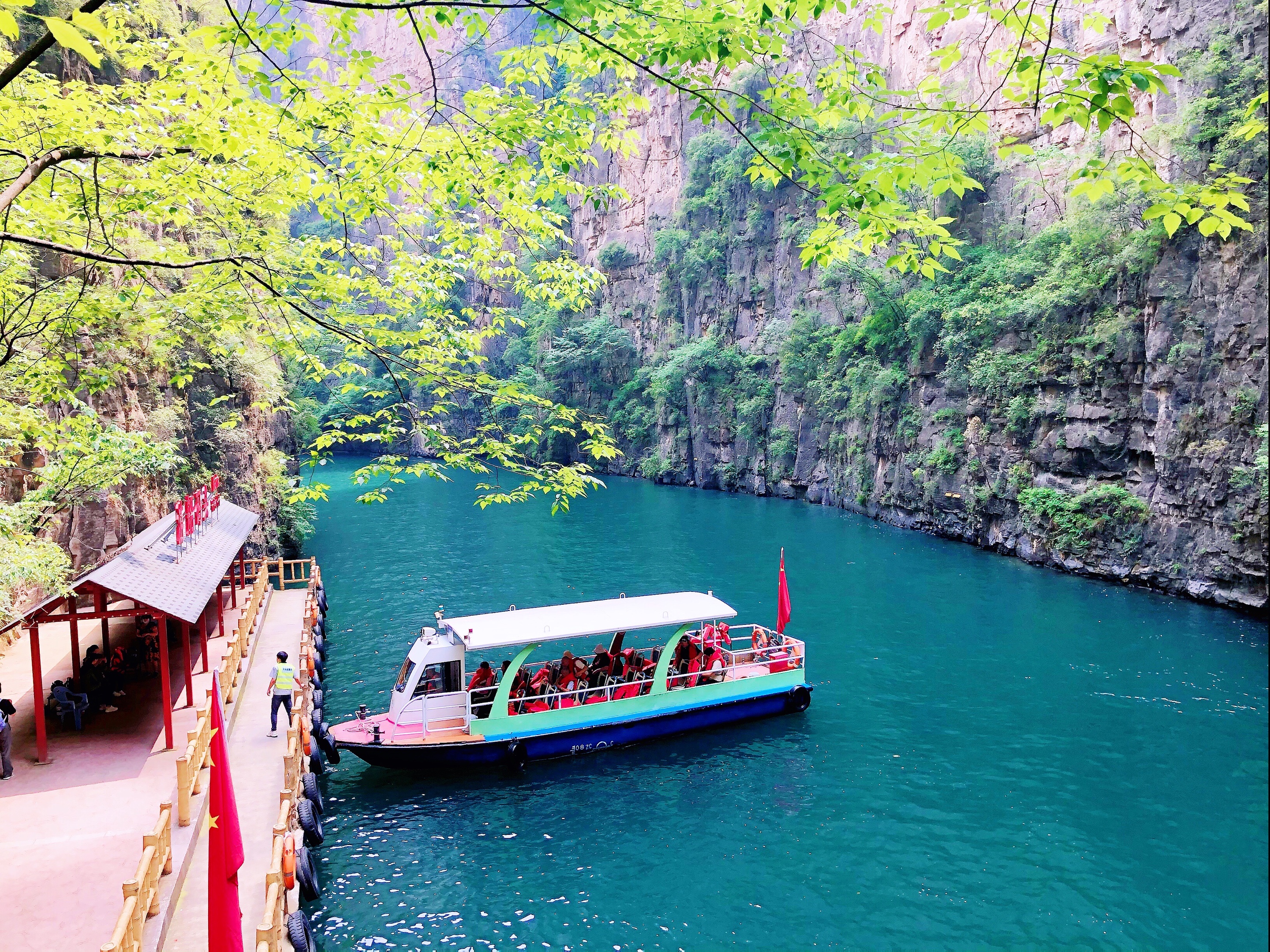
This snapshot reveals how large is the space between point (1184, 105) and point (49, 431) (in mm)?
35050

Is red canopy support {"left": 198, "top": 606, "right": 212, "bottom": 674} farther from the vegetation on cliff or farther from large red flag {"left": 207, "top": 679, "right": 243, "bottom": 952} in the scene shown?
large red flag {"left": 207, "top": 679, "right": 243, "bottom": 952}

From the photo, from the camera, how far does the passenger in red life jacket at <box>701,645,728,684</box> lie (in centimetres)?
1956

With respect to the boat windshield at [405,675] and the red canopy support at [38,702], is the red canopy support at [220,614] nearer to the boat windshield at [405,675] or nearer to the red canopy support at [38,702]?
the boat windshield at [405,675]

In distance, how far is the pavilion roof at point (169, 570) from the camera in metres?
14.7

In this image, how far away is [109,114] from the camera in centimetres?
898

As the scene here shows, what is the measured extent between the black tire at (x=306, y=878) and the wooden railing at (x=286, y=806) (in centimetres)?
37

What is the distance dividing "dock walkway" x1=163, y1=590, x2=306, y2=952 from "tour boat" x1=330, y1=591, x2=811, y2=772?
1533 mm

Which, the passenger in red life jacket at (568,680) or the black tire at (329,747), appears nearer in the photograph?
the black tire at (329,747)

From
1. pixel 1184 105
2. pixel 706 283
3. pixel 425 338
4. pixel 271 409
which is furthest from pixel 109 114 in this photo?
pixel 706 283

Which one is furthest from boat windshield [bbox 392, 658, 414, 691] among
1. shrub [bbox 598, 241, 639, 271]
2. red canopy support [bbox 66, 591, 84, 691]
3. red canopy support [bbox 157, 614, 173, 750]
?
shrub [bbox 598, 241, 639, 271]

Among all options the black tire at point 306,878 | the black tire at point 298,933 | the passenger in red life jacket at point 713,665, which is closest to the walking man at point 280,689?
the black tire at point 306,878

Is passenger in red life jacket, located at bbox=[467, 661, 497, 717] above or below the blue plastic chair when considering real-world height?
below

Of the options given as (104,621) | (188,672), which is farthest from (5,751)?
(104,621)

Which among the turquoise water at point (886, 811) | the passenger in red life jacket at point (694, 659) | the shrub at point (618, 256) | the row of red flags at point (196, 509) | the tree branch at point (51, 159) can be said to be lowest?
the turquoise water at point (886, 811)
